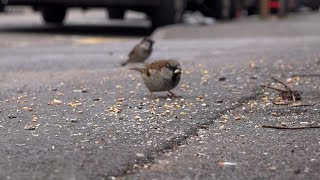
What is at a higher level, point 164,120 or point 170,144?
point 170,144

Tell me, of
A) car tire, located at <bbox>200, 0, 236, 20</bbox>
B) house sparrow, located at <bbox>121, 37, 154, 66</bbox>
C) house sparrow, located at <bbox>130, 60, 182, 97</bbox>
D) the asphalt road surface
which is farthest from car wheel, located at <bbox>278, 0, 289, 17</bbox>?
house sparrow, located at <bbox>130, 60, 182, 97</bbox>

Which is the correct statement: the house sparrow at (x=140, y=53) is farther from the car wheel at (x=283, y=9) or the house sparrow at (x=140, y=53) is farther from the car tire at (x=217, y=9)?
the car wheel at (x=283, y=9)

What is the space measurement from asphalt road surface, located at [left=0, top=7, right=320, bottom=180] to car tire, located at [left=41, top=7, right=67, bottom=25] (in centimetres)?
→ 985

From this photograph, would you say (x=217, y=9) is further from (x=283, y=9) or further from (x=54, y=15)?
(x=283, y=9)

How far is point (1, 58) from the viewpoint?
984cm

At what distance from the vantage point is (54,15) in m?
19.0

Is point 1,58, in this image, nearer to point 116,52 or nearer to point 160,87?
point 116,52

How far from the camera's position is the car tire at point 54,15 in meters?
18.9

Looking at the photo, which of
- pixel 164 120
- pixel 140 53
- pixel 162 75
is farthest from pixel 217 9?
pixel 164 120

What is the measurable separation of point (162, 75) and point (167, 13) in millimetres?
9635

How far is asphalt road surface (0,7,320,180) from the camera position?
344 cm

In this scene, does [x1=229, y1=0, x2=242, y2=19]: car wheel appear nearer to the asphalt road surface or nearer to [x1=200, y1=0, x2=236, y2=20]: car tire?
[x1=200, y1=0, x2=236, y2=20]: car tire

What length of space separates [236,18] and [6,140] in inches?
667

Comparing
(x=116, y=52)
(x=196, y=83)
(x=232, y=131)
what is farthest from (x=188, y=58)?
(x=232, y=131)
